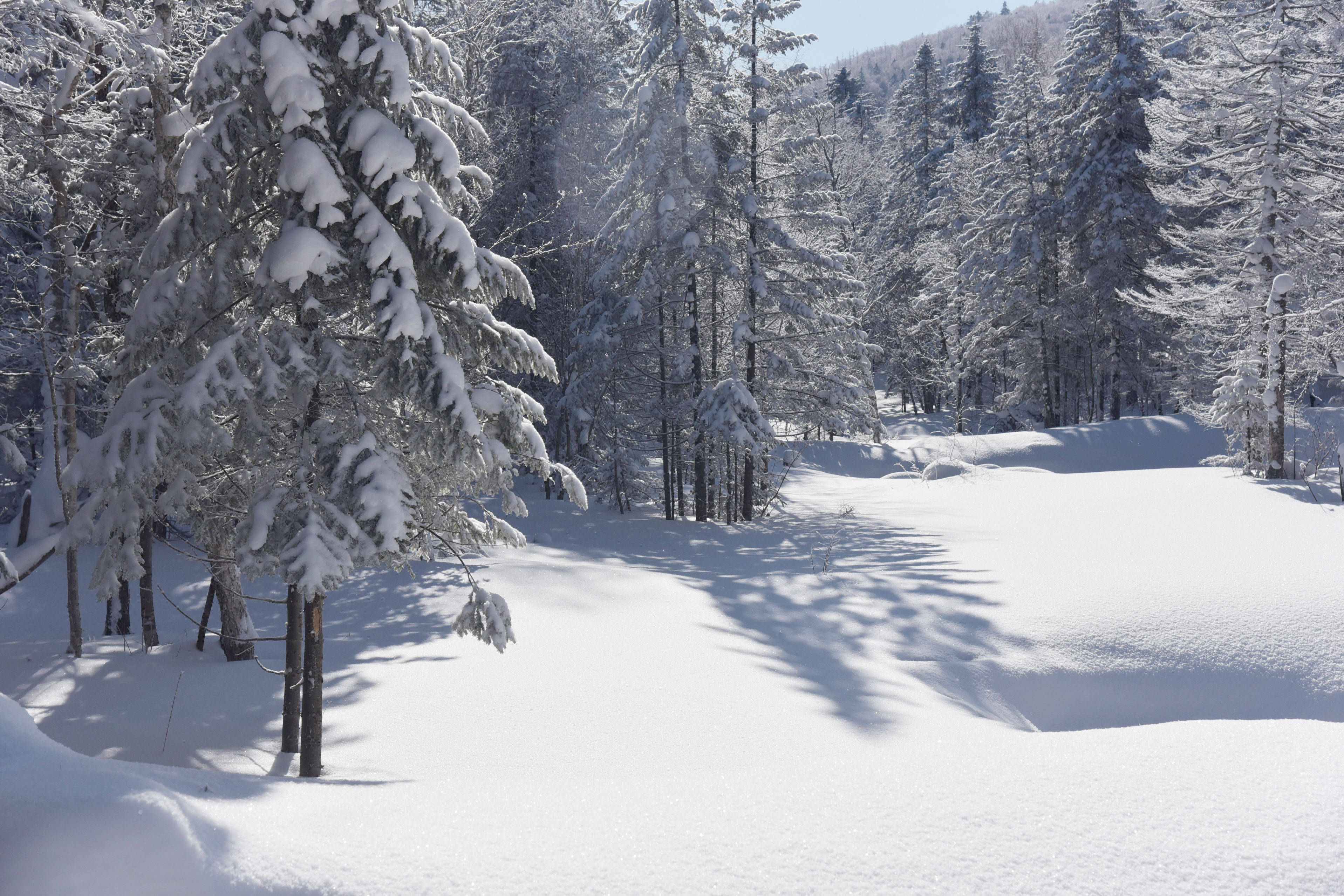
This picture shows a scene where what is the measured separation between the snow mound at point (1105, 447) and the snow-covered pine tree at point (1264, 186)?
20.5 feet

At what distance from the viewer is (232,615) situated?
302 inches

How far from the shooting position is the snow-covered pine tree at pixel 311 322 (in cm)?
461

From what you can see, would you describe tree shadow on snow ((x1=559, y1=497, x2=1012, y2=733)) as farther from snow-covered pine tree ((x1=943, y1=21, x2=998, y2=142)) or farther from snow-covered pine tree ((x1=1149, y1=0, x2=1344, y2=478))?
snow-covered pine tree ((x1=943, y1=21, x2=998, y2=142))

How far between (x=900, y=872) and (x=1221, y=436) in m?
27.4

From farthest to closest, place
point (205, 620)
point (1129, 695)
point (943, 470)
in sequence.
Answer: point (943, 470), point (205, 620), point (1129, 695)

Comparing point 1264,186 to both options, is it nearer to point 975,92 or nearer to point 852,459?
point 852,459

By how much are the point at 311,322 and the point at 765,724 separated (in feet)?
14.3

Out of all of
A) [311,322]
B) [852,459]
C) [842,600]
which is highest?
[311,322]

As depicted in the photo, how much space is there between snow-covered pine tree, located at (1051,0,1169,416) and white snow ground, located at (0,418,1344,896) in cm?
1635

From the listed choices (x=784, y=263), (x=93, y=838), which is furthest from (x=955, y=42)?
(x=93, y=838)

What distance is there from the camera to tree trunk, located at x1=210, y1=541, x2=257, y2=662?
726cm

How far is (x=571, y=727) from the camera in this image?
19.3ft

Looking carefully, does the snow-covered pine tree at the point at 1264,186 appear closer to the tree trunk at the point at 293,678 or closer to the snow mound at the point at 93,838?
the tree trunk at the point at 293,678

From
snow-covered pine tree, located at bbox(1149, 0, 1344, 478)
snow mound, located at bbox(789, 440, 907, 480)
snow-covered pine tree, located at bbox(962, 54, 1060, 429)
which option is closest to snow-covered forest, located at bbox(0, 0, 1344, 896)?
snow-covered pine tree, located at bbox(1149, 0, 1344, 478)
